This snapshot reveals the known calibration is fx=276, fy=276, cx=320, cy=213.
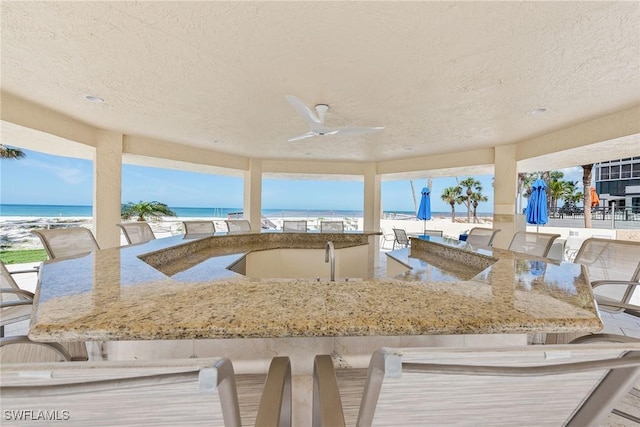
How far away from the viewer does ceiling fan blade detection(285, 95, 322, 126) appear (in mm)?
2365

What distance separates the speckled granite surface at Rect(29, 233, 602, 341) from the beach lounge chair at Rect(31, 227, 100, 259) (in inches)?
36.3

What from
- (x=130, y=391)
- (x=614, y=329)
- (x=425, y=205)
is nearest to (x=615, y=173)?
(x=425, y=205)

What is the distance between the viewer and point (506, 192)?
4.89m

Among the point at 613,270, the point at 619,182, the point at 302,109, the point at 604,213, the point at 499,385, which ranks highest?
the point at 619,182

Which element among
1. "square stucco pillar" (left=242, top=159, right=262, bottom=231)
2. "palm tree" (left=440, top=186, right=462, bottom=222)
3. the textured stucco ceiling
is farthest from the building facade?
"square stucco pillar" (left=242, top=159, right=262, bottom=231)

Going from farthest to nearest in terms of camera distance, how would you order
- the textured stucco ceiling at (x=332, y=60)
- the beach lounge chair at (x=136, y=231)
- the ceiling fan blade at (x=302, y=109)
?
the beach lounge chair at (x=136, y=231)
the ceiling fan blade at (x=302, y=109)
the textured stucco ceiling at (x=332, y=60)

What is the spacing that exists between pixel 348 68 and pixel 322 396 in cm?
230

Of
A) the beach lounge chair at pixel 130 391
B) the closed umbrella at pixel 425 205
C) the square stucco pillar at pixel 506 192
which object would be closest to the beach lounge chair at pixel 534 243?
the square stucco pillar at pixel 506 192

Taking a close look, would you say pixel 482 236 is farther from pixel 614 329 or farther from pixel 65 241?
pixel 65 241

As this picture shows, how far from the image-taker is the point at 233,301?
80 centimetres

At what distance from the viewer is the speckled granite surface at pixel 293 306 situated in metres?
0.64

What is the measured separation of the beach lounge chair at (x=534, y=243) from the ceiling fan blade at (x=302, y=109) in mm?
2305

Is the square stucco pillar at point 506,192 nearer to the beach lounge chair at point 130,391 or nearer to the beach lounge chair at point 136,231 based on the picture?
the beach lounge chair at point 136,231

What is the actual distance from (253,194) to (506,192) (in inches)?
199
